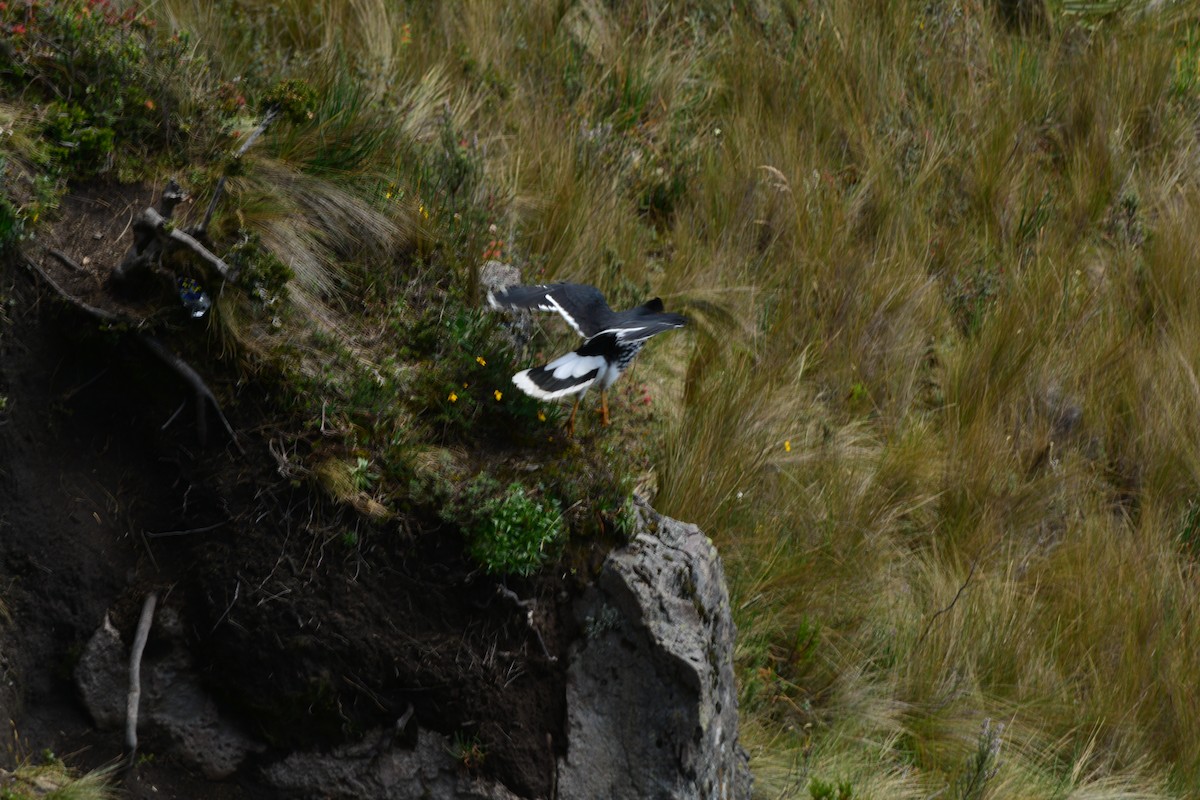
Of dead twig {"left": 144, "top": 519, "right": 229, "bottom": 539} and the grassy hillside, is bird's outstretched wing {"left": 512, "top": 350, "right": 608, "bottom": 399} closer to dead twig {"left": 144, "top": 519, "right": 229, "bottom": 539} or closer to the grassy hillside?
the grassy hillside

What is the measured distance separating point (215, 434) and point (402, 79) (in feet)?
9.30

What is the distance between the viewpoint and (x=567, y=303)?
408cm

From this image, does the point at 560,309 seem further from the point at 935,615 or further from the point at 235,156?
the point at 935,615

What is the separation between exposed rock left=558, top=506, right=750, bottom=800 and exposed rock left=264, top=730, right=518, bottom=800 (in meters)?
0.33

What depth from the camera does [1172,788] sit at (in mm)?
4703

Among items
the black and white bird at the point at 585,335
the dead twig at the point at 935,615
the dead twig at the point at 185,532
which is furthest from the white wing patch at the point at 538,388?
the dead twig at the point at 935,615

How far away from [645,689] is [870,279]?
3.13m

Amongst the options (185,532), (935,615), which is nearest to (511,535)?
(185,532)

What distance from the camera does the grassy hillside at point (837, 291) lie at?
14.3 ft

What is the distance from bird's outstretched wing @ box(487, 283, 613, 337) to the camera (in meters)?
4.00

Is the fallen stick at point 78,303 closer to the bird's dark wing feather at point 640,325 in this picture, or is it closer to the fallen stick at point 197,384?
the fallen stick at point 197,384

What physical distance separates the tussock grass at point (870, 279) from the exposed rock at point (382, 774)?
50.3 inches

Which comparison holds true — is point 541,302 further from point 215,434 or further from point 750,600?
point 750,600

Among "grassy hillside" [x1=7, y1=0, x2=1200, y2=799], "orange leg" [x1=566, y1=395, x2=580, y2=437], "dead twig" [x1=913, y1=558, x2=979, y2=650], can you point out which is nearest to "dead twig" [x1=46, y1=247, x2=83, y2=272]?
"grassy hillside" [x1=7, y1=0, x2=1200, y2=799]
